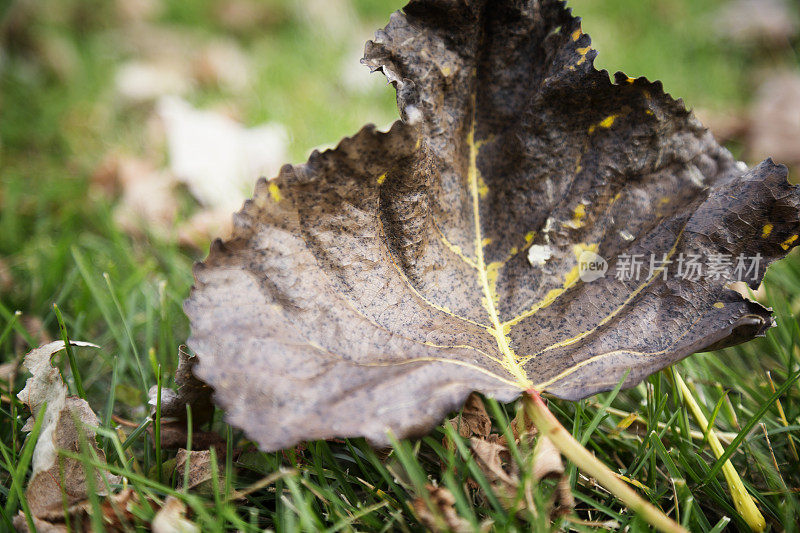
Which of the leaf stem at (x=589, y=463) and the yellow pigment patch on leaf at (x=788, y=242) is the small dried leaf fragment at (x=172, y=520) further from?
the yellow pigment patch on leaf at (x=788, y=242)

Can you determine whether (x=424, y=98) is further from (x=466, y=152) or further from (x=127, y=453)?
(x=127, y=453)

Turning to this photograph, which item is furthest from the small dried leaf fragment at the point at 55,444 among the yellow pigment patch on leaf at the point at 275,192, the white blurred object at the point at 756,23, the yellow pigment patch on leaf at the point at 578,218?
the white blurred object at the point at 756,23

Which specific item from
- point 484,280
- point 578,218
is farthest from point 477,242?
point 578,218

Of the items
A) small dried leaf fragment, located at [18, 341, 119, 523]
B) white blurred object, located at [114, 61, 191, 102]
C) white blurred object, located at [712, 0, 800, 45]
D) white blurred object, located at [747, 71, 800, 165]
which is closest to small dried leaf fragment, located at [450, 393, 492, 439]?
small dried leaf fragment, located at [18, 341, 119, 523]

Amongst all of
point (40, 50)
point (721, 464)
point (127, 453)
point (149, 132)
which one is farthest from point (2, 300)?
→ point (40, 50)

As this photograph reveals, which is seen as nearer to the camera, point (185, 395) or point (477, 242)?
point (185, 395)

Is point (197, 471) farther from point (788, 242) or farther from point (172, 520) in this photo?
point (788, 242)
